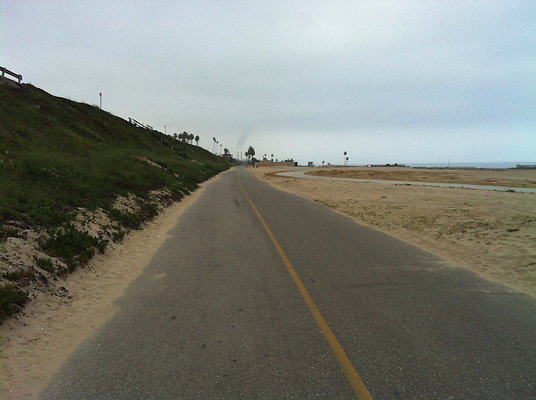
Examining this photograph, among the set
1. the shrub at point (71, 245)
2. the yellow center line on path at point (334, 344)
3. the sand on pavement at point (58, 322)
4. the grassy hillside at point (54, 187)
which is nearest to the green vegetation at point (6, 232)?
the grassy hillside at point (54, 187)

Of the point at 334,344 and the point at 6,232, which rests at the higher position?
the point at 6,232

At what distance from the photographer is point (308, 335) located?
414cm

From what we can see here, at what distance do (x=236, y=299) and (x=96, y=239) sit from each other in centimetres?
435

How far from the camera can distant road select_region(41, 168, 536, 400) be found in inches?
126

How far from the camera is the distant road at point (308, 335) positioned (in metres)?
3.21

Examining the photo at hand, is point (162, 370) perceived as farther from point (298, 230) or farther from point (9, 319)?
point (298, 230)

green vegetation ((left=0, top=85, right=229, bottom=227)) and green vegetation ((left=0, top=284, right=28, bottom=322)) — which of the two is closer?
green vegetation ((left=0, top=284, right=28, bottom=322))

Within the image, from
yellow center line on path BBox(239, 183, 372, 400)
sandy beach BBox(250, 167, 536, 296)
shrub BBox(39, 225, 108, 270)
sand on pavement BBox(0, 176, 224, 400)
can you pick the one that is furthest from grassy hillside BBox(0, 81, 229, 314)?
sandy beach BBox(250, 167, 536, 296)

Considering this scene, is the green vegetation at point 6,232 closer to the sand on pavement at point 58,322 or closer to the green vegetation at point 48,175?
the green vegetation at point 48,175

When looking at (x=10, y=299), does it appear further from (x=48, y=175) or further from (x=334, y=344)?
(x=48, y=175)

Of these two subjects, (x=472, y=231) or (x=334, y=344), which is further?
(x=472, y=231)

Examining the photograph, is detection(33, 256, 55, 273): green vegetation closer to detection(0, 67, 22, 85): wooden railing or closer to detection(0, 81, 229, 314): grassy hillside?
detection(0, 81, 229, 314): grassy hillside

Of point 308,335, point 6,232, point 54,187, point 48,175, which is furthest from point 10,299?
point 48,175

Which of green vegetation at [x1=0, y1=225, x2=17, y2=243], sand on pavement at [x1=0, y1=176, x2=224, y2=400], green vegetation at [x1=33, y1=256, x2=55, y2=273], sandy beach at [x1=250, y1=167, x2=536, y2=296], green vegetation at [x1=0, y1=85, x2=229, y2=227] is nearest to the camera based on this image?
sand on pavement at [x1=0, y1=176, x2=224, y2=400]
